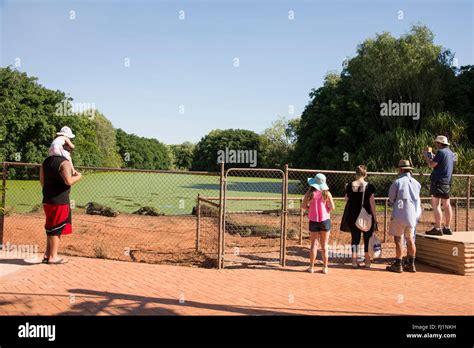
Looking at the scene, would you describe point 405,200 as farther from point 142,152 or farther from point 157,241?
point 142,152

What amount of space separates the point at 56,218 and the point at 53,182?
1.97 ft

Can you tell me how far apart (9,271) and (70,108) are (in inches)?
2144

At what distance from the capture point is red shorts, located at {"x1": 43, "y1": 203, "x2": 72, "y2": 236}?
24.9 ft

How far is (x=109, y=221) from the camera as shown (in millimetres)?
17281

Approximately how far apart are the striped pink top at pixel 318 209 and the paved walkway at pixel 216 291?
1036 mm

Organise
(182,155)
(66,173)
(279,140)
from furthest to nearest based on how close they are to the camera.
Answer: (182,155) < (279,140) < (66,173)

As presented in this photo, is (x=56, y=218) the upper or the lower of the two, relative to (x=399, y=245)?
upper

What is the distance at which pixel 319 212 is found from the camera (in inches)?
324

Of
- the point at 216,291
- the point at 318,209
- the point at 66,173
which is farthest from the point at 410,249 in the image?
the point at 66,173

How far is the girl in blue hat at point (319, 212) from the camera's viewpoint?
822 centimetres

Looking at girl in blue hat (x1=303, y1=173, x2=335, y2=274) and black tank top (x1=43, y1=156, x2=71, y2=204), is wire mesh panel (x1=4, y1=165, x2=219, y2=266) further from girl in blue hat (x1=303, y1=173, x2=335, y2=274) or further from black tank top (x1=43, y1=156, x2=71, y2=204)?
girl in blue hat (x1=303, y1=173, x2=335, y2=274)

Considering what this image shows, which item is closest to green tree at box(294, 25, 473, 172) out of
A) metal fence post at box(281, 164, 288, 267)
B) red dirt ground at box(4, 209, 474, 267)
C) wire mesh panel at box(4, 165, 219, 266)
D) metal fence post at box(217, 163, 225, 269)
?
red dirt ground at box(4, 209, 474, 267)

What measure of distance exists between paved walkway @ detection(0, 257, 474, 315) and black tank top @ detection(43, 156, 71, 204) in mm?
1174
